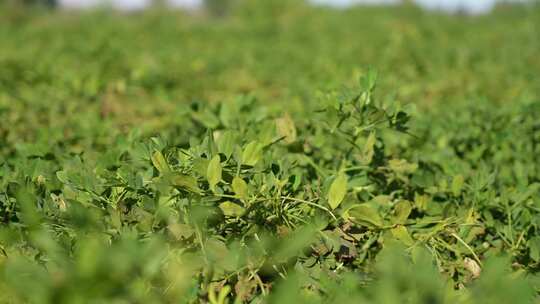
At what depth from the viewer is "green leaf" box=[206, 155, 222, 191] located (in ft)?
4.09

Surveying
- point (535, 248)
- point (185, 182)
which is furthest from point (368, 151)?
point (185, 182)

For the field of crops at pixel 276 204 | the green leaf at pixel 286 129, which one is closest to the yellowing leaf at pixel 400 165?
the field of crops at pixel 276 204

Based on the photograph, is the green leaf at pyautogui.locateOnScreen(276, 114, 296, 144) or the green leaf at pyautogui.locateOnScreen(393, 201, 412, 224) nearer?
the green leaf at pyautogui.locateOnScreen(393, 201, 412, 224)

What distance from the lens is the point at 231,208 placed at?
126 centimetres

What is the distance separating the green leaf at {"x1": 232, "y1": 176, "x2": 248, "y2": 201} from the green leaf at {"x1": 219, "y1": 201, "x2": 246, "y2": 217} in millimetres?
23

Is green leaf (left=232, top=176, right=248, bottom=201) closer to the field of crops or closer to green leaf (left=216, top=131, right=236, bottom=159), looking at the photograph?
the field of crops

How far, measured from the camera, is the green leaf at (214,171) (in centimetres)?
125

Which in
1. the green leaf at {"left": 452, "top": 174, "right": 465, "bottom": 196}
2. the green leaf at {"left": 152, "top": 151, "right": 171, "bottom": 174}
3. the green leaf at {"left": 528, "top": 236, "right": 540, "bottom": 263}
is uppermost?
the green leaf at {"left": 152, "top": 151, "right": 171, "bottom": 174}

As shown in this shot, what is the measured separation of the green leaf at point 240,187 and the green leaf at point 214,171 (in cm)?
4

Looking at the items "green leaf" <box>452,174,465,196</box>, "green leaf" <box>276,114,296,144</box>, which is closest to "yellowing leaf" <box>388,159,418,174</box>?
"green leaf" <box>452,174,465,196</box>

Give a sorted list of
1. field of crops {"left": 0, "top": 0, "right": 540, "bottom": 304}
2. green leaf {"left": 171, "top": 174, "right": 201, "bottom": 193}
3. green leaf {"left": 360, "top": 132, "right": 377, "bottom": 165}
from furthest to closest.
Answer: green leaf {"left": 360, "top": 132, "right": 377, "bottom": 165}, green leaf {"left": 171, "top": 174, "right": 201, "bottom": 193}, field of crops {"left": 0, "top": 0, "right": 540, "bottom": 304}

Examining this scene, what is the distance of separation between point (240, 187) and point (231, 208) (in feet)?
0.17

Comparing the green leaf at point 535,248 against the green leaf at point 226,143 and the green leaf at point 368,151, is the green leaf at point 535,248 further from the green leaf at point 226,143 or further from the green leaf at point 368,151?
the green leaf at point 226,143

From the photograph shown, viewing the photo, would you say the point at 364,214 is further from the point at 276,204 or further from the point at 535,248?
the point at 535,248
